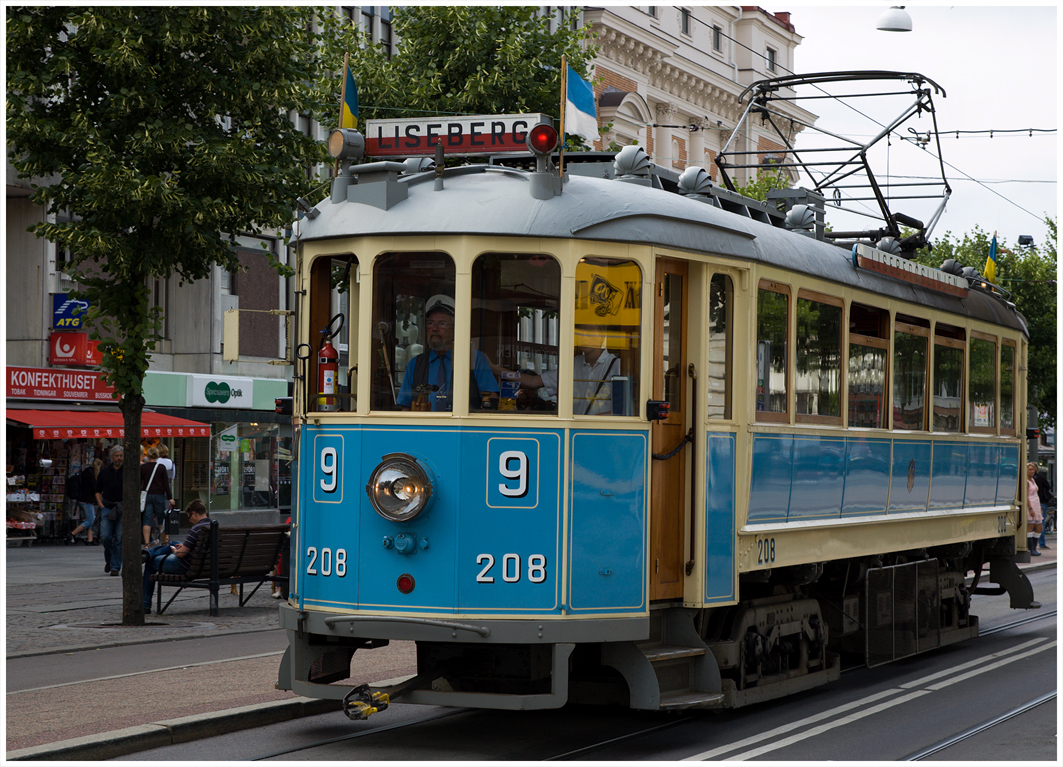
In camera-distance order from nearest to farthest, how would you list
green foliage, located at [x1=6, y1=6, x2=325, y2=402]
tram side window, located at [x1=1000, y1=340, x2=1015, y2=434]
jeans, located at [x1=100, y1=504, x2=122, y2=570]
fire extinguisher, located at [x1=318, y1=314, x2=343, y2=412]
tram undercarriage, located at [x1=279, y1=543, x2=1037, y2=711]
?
tram undercarriage, located at [x1=279, y1=543, x2=1037, y2=711] < fire extinguisher, located at [x1=318, y1=314, x2=343, y2=412] < green foliage, located at [x1=6, y1=6, x2=325, y2=402] < tram side window, located at [x1=1000, y1=340, x2=1015, y2=434] < jeans, located at [x1=100, y1=504, x2=122, y2=570]

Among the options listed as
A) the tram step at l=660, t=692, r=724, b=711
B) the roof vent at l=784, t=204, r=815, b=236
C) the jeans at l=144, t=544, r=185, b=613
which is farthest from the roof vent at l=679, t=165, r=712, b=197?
the jeans at l=144, t=544, r=185, b=613

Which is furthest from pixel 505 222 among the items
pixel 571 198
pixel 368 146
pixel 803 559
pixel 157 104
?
pixel 157 104

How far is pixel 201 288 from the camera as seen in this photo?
30297mm

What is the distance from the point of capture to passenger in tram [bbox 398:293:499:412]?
754cm

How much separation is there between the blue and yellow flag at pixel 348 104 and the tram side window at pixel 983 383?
21.8ft

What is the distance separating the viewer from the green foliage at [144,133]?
12570 mm

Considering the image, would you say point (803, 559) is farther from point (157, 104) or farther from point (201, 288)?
point (201, 288)

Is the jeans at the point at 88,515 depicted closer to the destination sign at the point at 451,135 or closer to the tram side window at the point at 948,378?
the tram side window at the point at 948,378

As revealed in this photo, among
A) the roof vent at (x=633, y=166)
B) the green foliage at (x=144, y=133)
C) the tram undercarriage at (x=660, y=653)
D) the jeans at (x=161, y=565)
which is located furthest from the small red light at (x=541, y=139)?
the jeans at (x=161, y=565)

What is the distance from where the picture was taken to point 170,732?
791 centimetres

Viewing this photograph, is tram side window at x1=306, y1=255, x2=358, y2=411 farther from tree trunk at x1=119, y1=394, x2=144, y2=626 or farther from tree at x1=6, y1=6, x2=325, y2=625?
tree trunk at x1=119, y1=394, x2=144, y2=626

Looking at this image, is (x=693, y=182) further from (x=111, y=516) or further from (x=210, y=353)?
(x=210, y=353)

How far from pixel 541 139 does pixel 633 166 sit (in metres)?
1.25

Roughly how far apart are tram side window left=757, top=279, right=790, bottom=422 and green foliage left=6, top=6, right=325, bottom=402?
601cm
